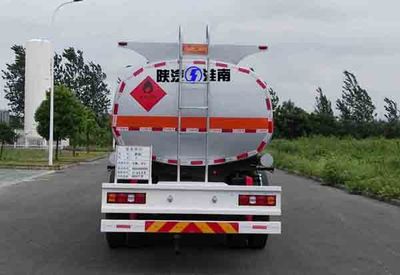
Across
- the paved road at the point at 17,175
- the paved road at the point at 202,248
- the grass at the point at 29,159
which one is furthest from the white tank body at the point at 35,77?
the paved road at the point at 202,248

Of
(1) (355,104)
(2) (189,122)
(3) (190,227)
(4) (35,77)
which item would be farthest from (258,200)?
(1) (355,104)

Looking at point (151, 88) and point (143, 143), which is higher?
point (151, 88)

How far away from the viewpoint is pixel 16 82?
102 m

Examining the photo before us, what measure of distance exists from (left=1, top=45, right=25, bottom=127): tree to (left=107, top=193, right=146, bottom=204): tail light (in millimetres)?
96402

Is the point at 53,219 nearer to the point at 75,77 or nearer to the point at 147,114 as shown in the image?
the point at 147,114

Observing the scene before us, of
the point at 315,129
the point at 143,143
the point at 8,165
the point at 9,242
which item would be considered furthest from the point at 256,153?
the point at 315,129

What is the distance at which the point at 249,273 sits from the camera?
8188 mm

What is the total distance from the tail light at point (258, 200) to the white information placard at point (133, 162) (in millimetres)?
1291

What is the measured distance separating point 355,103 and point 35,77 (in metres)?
48.0

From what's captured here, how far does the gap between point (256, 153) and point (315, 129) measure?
62.7 metres

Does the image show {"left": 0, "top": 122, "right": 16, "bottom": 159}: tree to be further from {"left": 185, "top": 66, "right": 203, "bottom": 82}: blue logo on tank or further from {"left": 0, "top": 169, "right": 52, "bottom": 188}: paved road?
{"left": 185, "top": 66, "right": 203, "bottom": 82}: blue logo on tank

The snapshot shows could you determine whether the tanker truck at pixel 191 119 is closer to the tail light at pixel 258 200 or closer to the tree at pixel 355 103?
the tail light at pixel 258 200

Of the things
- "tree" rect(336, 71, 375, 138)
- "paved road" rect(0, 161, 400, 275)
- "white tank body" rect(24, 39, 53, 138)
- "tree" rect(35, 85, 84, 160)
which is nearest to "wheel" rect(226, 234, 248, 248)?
"paved road" rect(0, 161, 400, 275)

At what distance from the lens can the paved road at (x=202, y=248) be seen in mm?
8500
